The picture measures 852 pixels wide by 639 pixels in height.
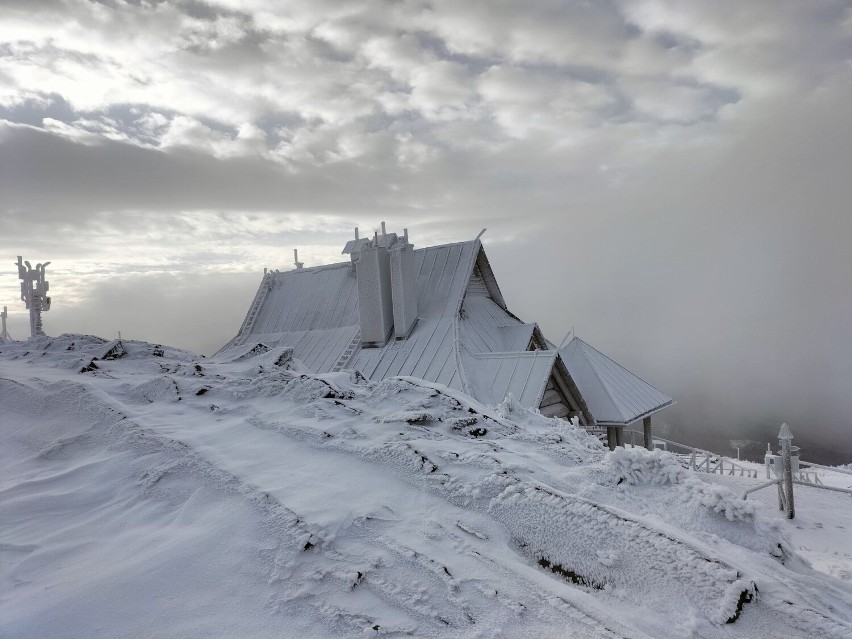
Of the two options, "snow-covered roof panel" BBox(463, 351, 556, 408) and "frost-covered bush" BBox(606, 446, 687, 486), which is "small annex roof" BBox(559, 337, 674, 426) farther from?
"frost-covered bush" BBox(606, 446, 687, 486)

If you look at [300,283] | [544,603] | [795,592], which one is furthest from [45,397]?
[300,283]

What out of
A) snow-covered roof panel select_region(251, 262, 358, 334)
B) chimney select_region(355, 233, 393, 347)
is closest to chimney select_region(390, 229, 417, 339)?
chimney select_region(355, 233, 393, 347)

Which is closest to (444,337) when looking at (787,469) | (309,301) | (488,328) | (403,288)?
(488,328)

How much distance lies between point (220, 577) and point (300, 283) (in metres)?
16.7

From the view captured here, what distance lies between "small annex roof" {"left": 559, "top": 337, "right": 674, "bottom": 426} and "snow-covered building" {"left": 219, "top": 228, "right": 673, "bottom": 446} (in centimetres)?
3

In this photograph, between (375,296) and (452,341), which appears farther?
(375,296)

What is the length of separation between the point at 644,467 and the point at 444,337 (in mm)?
10496

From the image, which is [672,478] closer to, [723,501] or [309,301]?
[723,501]

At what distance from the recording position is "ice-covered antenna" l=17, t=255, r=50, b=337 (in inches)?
818

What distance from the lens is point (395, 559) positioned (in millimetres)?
2408

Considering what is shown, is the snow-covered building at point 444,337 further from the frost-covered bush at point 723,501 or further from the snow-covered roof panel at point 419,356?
the frost-covered bush at point 723,501

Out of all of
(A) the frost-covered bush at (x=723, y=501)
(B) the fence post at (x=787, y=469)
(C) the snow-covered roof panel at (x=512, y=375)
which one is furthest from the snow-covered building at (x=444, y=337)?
(A) the frost-covered bush at (x=723, y=501)

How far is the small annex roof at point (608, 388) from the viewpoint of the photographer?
40.0 feet

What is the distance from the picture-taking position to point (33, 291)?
820 inches
